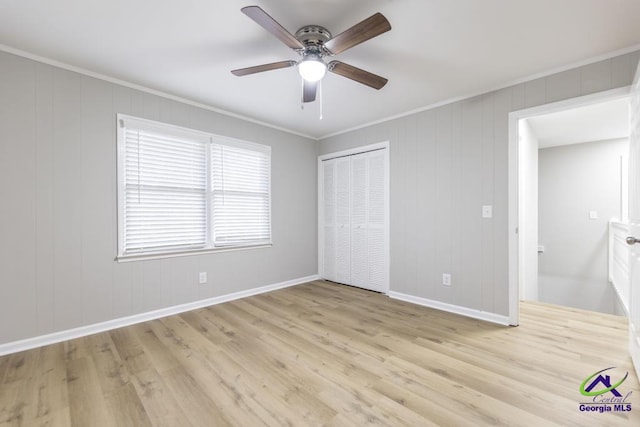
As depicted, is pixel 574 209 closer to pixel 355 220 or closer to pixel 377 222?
pixel 377 222

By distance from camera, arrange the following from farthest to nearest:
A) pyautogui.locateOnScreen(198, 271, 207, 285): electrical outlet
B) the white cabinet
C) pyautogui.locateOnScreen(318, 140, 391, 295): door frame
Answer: the white cabinet → pyautogui.locateOnScreen(318, 140, 391, 295): door frame → pyautogui.locateOnScreen(198, 271, 207, 285): electrical outlet

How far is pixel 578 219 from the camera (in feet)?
15.5

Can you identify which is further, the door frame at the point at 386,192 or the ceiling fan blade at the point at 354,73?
the door frame at the point at 386,192

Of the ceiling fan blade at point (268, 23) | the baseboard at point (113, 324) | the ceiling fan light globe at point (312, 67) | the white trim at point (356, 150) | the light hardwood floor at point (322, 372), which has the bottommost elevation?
the light hardwood floor at point (322, 372)

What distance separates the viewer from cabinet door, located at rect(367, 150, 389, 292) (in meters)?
3.83

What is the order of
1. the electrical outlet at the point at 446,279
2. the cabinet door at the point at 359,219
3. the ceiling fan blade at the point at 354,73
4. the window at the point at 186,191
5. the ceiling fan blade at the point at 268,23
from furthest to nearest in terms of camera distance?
1. the cabinet door at the point at 359,219
2. the electrical outlet at the point at 446,279
3. the window at the point at 186,191
4. the ceiling fan blade at the point at 354,73
5. the ceiling fan blade at the point at 268,23

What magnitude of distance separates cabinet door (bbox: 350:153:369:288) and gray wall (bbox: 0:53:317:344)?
2.19 metres

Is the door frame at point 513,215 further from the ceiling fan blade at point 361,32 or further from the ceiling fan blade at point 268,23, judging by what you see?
the ceiling fan blade at point 268,23

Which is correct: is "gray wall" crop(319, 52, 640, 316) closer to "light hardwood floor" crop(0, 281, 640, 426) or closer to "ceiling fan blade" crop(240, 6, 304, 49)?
"light hardwood floor" crop(0, 281, 640, 426)

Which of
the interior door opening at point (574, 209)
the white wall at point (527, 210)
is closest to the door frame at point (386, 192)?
the white wall at point (527, 210)

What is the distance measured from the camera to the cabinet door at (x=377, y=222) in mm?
3826

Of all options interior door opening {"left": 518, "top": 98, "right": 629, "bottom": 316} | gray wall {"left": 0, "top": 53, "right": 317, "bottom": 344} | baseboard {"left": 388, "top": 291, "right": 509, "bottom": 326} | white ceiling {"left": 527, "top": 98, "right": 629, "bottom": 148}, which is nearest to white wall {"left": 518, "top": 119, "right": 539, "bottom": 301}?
interior door opening {"left": 518, "top": 98, "right": 629, "bottom": 316}

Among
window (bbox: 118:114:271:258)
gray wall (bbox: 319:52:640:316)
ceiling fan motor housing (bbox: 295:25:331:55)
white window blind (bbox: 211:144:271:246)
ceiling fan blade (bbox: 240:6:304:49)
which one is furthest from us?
white window blind (bbox: 211:144:271:246)

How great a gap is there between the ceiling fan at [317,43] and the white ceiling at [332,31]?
0.31ft
